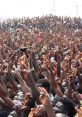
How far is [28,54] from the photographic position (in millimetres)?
8039

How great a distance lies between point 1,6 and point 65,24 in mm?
52384

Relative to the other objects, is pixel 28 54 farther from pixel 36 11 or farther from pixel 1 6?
pixel 36 11

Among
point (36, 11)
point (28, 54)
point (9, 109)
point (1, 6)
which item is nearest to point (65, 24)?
point (28, 54)

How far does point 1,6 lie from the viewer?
2886 inches

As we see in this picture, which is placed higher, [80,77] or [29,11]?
[29,11]

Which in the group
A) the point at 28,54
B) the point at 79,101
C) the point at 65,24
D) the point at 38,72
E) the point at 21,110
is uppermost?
the point at 65,24

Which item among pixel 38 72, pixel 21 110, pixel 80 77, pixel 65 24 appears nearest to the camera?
pixel 21 110

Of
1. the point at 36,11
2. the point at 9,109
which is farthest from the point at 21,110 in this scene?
the point at 36,11

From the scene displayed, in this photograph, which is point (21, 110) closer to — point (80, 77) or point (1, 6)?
point (80, 77)

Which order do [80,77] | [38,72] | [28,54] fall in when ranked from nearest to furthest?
[80,77]
[38,72]
[28,54]

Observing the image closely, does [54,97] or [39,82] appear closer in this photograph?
[54,97]

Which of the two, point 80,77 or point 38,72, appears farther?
point 38,72

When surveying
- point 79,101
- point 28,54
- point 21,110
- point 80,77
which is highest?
point 28,54

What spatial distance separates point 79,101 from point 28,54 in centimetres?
261
